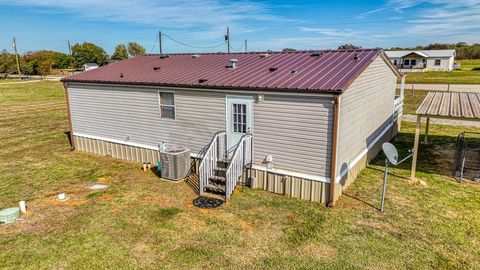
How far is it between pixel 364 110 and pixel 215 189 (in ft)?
17.1

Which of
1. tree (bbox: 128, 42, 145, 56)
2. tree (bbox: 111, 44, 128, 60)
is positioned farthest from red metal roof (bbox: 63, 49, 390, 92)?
tree (bbox: 128, 42, 145, 56)

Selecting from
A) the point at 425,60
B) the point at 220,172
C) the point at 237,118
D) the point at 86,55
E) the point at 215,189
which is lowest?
the point at 215,189

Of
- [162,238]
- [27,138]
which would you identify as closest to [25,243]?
[162,238]

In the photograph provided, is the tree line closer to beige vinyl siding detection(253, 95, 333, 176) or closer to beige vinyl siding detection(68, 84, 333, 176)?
beige vinyl siding detection(68, 84, 333, 176)

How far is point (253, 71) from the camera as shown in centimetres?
1020

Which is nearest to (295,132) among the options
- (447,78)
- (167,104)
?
(167,104)

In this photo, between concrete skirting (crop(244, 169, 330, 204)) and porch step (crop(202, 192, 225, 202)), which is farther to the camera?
porch step (crop(202, 192, 225, 202))

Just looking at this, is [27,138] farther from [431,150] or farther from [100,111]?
[431,150]

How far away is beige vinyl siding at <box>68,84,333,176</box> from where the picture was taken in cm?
816

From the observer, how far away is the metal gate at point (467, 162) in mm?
9989

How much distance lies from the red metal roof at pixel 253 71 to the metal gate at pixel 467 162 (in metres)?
4.33

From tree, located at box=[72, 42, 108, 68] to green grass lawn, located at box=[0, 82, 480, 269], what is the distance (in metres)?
74.5

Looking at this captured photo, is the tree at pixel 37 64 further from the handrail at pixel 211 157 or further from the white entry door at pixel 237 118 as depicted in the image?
the white entry door at pixel 237 118

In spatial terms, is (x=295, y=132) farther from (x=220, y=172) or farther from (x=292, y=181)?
(x=220, y=172)
